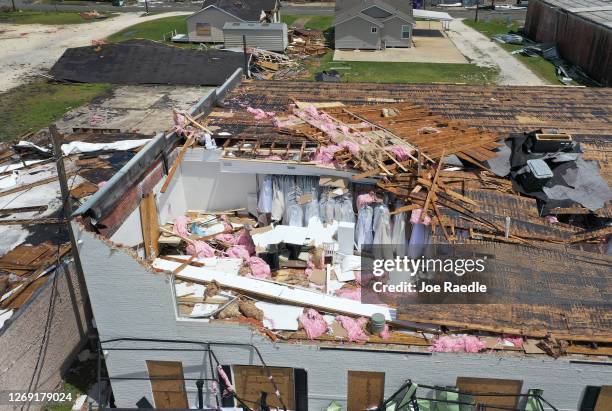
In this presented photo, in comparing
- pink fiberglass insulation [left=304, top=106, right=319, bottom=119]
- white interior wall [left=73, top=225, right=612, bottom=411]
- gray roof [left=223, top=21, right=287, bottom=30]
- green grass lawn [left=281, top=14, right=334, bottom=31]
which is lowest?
white interior wall [left=73, top=225, right=612, bottom=411]

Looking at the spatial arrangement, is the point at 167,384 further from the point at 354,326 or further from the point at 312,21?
the point at 312,21

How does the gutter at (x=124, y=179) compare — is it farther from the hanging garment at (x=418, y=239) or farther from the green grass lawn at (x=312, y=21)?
the green grass lawn at (x=312, y=21)

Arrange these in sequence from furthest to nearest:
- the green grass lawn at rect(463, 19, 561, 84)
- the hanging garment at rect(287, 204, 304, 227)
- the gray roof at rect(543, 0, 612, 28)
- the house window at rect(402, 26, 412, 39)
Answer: the house window at rect(402, 26, 412, 39), the green grass lawn at rect(463, 19, 561, 84), the gray roof at rect(543, 0, 612, 28), the hanging garment at rect(287, 204, 304, 227)

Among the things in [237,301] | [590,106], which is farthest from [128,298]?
[590,106]

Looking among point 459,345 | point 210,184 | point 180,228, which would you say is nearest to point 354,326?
point 459,345

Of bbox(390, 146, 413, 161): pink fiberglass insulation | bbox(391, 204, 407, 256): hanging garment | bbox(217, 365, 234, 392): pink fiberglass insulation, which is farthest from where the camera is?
bbox(390, 146, 413, 161): pink fiberglass insulation

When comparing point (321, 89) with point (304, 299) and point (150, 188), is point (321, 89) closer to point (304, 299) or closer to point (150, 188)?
point (150, 188)

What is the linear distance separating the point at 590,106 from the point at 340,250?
44.0 feet

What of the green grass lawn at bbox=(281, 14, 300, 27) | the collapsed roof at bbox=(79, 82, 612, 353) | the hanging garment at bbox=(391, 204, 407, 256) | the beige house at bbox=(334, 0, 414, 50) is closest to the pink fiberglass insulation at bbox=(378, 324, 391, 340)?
the collapsed roof at bbox=(79, 82, 612, 353)

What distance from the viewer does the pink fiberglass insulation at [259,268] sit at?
1364 centimetres

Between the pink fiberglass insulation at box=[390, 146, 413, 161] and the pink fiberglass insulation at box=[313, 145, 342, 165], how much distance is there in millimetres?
1660

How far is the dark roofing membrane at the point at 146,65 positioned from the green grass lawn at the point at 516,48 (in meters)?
26.9

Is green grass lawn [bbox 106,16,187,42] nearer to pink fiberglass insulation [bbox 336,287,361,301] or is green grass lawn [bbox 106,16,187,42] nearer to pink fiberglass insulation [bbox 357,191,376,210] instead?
pink fiberglass insulation [bbox 357,191,376,210]

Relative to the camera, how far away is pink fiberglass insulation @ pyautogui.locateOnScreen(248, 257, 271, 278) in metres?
13.6
